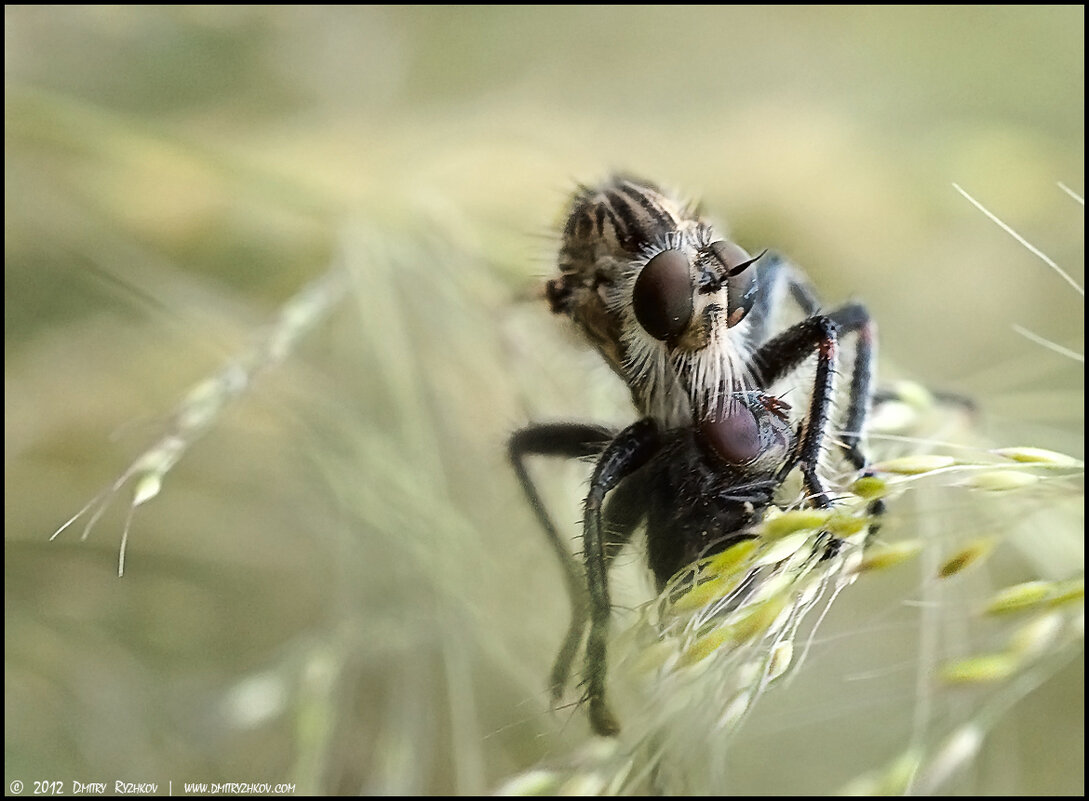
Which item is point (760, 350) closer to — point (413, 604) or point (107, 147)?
point (413, 604)

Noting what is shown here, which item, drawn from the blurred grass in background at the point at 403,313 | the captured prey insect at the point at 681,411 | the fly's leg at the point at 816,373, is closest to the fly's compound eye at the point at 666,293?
the captured prey insect at the point at 681,411

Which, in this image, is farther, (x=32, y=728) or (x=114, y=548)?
(x=114, y=548)

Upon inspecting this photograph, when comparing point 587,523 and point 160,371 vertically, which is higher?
point 587,523

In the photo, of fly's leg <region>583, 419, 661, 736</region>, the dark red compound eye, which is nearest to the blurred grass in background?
fly's leg <region>583, 419, 661, 736</region>

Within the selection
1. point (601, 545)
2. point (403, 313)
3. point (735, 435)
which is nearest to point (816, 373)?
point (735, 435)

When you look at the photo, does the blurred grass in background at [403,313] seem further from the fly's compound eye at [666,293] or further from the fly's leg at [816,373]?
the fly's compound eye at [666,293]

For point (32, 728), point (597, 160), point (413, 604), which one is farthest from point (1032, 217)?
point (32, 728)

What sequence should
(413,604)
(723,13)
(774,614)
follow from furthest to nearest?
(723,13) < (413,604) < (774,614)

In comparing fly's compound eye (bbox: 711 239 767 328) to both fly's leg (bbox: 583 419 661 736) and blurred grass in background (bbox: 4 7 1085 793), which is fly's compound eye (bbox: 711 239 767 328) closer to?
fly's leg (bbox: 583 419 661 736)
